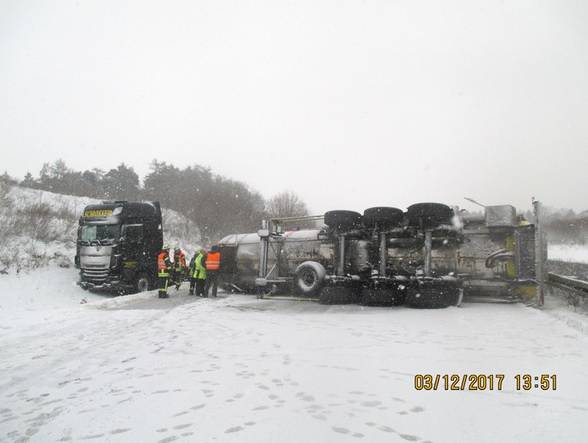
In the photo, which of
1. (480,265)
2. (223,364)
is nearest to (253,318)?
(223,364)

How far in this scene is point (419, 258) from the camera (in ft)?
38.3

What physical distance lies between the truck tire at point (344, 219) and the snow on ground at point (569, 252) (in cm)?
1658

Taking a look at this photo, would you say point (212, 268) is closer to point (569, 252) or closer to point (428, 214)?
point (428, 214)

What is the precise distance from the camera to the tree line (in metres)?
37.8

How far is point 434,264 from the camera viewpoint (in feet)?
38.0

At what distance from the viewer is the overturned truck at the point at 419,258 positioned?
10.3 metres

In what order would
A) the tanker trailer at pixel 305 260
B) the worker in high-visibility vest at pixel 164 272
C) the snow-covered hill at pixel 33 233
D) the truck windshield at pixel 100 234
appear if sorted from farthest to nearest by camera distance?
1. the snow-covered hill at pixel 33 233
2. the truck windshield at pixel 100 234
3. the worker in high-visibility vest at pixel 164 272
4. the tanker trailer at pixel 305 260

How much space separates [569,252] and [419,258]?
54.4 ft

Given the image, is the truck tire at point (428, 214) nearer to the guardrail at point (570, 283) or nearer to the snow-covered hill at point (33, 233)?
the guardrail at point (570, 283)

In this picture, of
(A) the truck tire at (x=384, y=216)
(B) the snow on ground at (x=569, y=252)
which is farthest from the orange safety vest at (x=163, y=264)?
(B) the snow on ground at (x=569, y=252)

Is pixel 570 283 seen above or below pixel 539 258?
below

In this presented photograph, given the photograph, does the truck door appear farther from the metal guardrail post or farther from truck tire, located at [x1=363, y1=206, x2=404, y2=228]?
the metal guardrail post

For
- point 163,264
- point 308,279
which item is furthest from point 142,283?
point 308,279

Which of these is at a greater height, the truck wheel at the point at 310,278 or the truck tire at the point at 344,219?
the truck tire at the point at 344,219
